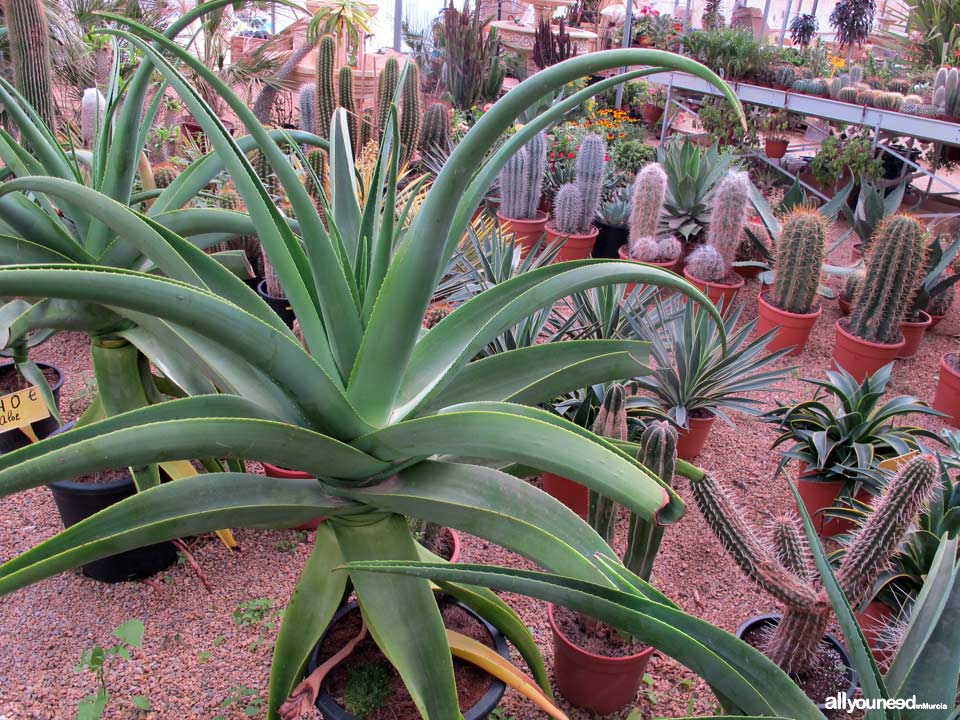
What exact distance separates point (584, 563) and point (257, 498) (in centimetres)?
51

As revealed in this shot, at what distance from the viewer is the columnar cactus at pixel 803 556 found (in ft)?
5.08

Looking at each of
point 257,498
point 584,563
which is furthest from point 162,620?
point 584,563

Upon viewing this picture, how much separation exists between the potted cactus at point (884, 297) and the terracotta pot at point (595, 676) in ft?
7.22

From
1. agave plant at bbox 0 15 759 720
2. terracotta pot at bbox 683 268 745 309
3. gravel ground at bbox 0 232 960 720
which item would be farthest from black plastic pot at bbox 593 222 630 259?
agave plant at bbox 0 15 759 720

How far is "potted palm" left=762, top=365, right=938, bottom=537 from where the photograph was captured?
2.36 metres

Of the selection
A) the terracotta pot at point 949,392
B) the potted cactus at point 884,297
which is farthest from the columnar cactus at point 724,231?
the terracotta pot at point 949,392

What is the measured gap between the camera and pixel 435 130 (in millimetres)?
5707

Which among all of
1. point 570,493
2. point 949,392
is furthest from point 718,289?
point 570,493

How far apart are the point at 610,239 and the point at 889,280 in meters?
1.96

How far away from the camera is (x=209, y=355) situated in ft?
3.64

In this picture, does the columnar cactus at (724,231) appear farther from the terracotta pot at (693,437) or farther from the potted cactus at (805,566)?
the potted cactus at (805,566)

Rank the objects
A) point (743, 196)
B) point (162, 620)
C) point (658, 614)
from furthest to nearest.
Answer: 1. point (743, 196)
2. point (162, 620)
3. point (658, 614)

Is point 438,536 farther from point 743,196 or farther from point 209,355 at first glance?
point 743,196

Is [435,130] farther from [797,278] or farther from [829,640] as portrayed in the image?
[829,640]
